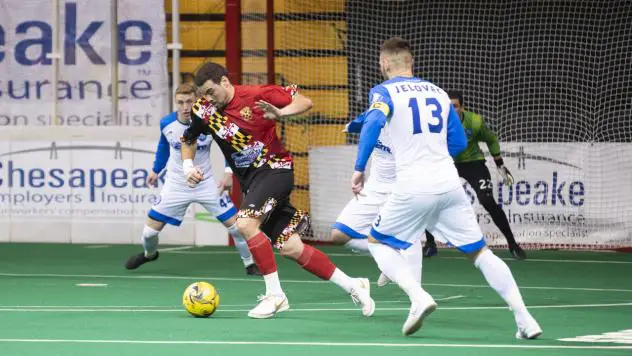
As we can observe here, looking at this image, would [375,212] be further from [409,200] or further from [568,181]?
[568,181]

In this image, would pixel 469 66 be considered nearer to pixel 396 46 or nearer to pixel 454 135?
pixel 454 135

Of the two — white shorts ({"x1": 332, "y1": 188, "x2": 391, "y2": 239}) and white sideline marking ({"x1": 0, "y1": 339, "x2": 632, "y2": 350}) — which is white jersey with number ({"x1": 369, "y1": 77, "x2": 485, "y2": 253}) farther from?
white shorts ({"x1": 332, "y1": 188, "x2": 391, "y2": 239})

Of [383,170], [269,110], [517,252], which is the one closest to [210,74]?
[269,110]

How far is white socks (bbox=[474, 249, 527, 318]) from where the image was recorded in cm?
868

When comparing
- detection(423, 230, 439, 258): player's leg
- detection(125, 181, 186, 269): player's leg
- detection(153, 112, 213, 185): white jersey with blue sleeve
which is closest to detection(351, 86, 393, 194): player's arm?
detection(153, 112, 213, 185): white jersey with blue sleeve

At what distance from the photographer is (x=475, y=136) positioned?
15508 millimetres

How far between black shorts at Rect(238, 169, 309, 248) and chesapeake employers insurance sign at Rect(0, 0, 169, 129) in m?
9.34

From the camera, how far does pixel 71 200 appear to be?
18.8m

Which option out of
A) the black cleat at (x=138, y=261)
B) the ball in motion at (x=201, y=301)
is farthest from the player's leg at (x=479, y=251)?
the black cleat at (x=138, y=261)

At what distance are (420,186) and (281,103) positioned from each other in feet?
5.76

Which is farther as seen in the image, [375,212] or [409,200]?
[375,212]

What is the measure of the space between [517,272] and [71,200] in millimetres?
6922

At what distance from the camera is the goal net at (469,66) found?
19.1m

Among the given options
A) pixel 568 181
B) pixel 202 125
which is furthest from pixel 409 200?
pixel 568 181
